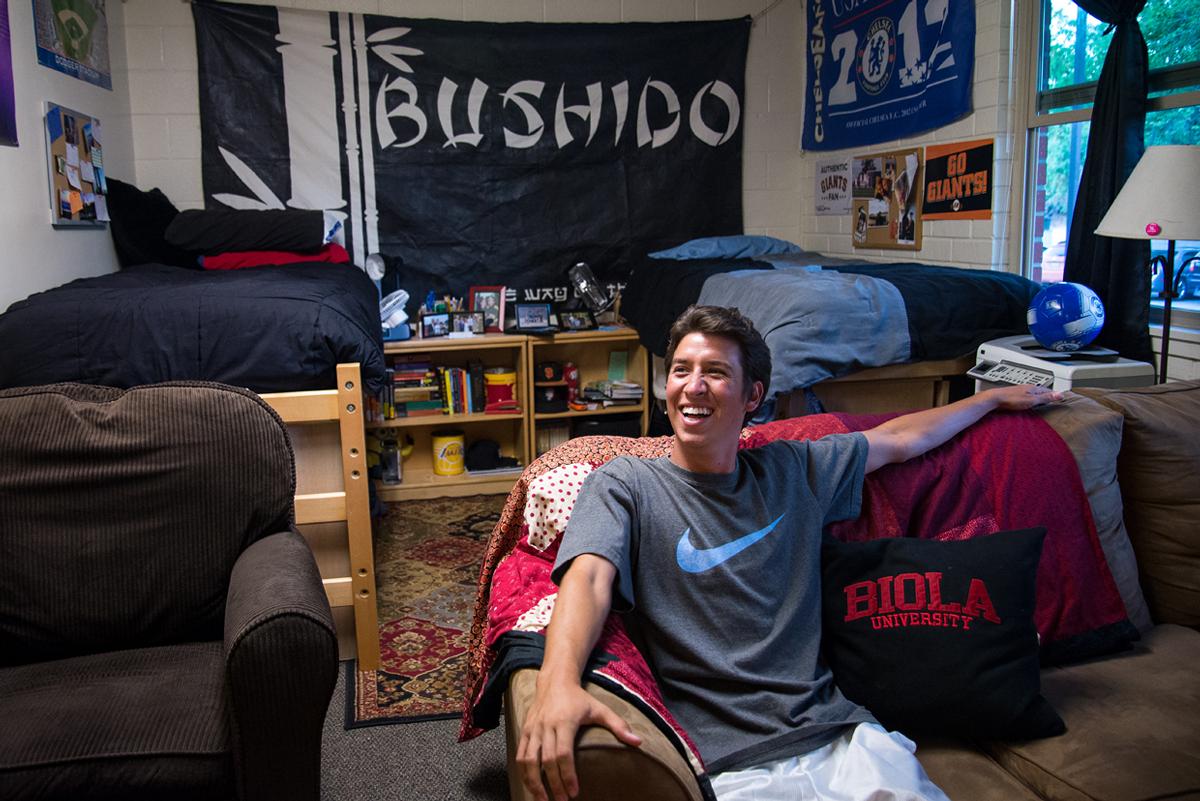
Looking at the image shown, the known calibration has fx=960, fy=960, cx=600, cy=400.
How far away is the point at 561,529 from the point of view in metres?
1.75

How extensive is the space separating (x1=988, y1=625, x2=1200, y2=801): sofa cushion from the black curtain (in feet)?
4.47

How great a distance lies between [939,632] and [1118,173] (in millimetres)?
2045

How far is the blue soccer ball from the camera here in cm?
276

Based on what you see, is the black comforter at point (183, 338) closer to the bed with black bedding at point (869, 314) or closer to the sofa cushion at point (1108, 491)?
the bed with black bedding at point (869, 314)

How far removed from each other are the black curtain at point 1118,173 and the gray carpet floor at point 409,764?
2.23 metres

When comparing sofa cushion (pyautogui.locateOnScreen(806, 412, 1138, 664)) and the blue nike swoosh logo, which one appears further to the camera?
sofa cushion (pyautogui.locateOnScreen(806, 412, 1138, 664))

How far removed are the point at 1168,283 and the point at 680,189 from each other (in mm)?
2743

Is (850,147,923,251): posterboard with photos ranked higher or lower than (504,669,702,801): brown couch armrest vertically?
higher

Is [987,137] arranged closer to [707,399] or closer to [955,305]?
[955,305]

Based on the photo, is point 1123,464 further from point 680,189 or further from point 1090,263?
point 680,189

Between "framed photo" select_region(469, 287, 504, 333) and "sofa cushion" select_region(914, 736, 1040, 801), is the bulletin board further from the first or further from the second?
"sofa cushion" select_region(914, 736, 1040, 801)

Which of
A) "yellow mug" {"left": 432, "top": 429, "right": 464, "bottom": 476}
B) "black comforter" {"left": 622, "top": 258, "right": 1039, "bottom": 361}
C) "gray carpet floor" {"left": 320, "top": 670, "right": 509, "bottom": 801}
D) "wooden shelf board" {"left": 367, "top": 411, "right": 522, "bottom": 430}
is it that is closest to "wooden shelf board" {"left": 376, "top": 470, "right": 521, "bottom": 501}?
"yellow mug" {"left": 432, "top": 429, "right": 464, "bottom": 476}

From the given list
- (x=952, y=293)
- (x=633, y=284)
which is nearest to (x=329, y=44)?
(x=633, y=284)

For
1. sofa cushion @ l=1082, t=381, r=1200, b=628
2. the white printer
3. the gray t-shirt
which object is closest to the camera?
the gray t-shirt
